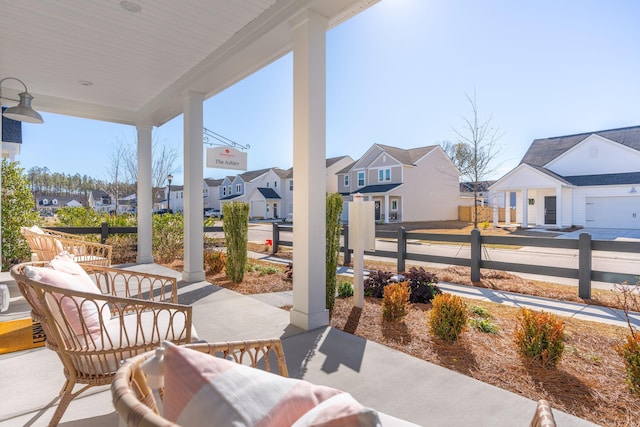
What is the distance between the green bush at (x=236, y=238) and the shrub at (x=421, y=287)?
9.08 feet

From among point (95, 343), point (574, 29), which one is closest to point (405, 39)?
point (574, 29)

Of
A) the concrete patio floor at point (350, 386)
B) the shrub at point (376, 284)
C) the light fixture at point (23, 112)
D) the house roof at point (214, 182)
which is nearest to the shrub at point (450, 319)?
the concrete patio floor at point (350, 386)

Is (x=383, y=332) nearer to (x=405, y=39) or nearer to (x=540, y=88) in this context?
(x=405, y=39)

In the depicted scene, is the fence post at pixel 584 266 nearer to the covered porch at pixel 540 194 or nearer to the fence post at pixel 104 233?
the fence post at pixel 104 233

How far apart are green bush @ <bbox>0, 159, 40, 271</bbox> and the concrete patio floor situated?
17.9 ft

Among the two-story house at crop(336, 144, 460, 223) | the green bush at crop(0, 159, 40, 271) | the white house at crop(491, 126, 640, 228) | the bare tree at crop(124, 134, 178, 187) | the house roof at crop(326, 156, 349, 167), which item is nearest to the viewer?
the green bush at crop(0, 159, 40, 271)

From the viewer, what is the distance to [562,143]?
19141mm

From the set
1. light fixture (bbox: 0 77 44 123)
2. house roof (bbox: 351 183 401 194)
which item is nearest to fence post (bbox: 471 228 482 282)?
light fixture (bbox: 0 77 44 123)

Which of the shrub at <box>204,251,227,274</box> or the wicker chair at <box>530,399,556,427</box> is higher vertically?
the wicker chair at <box>530,399,556,427</box>

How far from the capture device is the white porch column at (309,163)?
342cm

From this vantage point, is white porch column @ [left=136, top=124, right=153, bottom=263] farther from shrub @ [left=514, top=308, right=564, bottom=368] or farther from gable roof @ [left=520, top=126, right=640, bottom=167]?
gable roof @ [left=520, top=126, right=640, bottom=167]

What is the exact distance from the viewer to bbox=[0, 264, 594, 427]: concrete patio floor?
1.99 metres

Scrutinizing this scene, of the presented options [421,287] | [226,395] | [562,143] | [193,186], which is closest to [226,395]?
[226,395]

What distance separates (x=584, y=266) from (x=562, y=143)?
17.7 m
